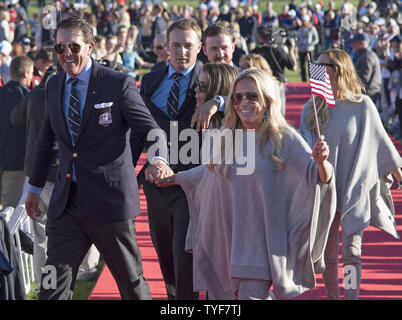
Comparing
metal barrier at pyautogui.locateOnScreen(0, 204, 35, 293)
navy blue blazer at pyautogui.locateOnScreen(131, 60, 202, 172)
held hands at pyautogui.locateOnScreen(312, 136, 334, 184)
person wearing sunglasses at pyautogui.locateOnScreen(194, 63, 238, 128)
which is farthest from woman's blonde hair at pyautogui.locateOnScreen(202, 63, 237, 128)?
metal barrier at pyautogui.locateOnScreen(0, 204, 35, 293)

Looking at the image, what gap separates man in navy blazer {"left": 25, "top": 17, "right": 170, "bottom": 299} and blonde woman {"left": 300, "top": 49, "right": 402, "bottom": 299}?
1.51 metres

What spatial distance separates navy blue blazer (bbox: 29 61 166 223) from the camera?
18.1 feet

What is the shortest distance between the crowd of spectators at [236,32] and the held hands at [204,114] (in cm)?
358

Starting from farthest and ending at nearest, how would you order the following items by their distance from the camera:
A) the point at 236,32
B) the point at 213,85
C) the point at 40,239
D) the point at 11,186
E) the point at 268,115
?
the point at 236,32 → the point at 11,186 → the point at 40,239 → the point at 213,85 → the point at 268,115

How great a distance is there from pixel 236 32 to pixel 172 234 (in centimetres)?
1401

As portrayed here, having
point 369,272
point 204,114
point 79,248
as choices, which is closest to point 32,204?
point 79,248

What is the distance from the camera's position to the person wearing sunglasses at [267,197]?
16.6ft

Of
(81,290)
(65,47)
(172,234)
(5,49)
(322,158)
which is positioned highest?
(5,49)

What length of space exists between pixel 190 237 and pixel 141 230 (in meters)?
4.61

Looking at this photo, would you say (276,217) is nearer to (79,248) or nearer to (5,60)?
(79,248)

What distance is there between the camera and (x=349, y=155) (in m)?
6.53

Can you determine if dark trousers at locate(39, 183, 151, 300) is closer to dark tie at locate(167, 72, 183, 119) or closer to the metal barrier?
dark tie at locate(167, 72, 183, 119)

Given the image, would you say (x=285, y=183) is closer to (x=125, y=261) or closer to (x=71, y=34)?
(x=125, y=261)

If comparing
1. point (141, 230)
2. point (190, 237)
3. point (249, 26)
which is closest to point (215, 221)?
point (190, 237)
